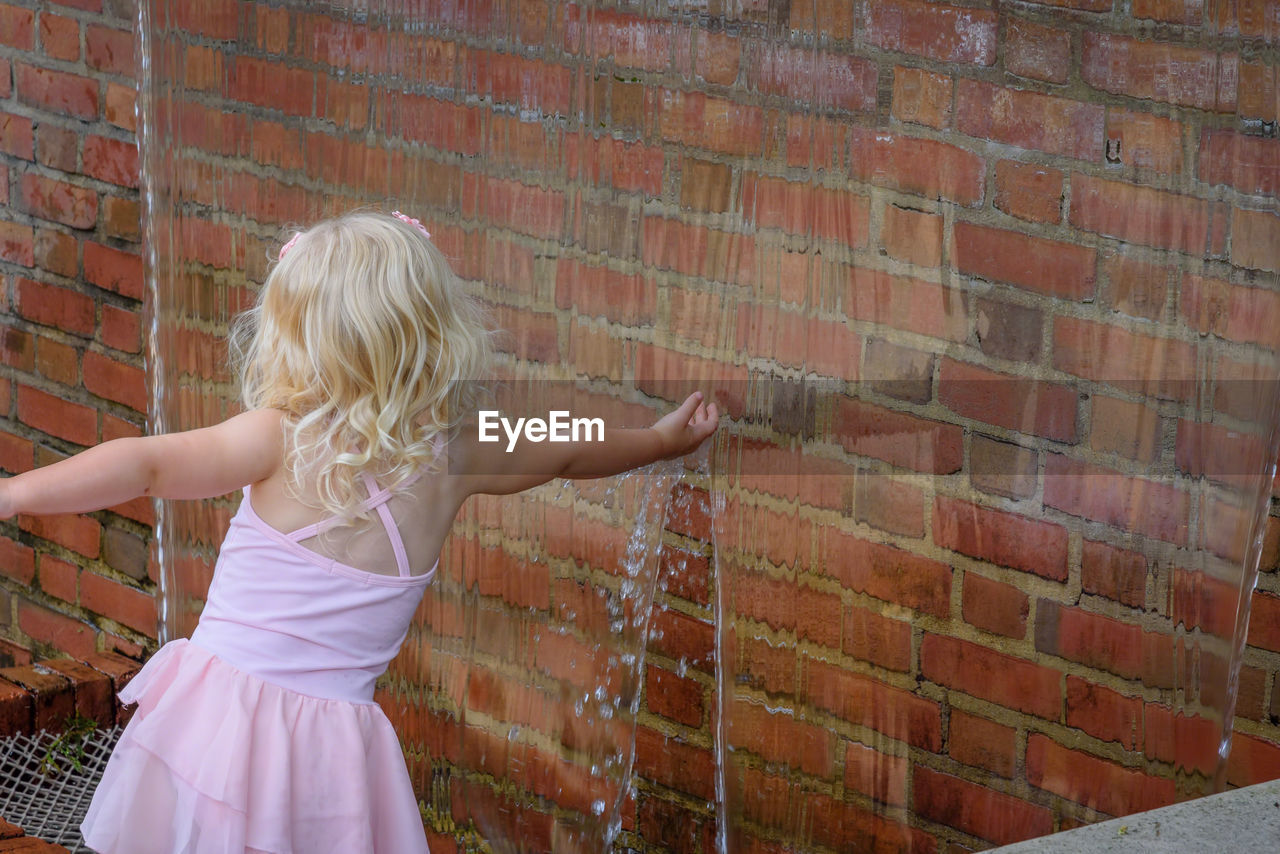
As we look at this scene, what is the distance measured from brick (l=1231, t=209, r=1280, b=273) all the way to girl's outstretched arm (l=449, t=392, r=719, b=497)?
1.64ft

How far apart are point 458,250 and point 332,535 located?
0.32 meters

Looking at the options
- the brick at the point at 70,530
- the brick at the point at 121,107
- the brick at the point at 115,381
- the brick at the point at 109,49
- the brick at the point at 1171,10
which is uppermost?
the brick at the point at 1171,10

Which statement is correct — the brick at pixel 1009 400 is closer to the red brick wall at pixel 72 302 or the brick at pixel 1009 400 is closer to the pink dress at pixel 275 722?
the pink dress at pixel 275 722

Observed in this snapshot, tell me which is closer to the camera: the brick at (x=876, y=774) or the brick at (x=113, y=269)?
the brick at (x=876, y=774)

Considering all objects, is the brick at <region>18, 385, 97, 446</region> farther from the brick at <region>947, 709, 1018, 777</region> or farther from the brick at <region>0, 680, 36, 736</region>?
the brick at <region>947, 709, 1018, 777</region>

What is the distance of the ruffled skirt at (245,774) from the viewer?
1.42 metres

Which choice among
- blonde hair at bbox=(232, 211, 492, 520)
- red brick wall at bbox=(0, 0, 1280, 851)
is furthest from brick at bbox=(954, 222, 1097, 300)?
blonde hair at bbox=(232, 211, 492, 520)

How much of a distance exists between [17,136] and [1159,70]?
1789 millimetres

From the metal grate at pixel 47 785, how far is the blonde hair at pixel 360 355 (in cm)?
74

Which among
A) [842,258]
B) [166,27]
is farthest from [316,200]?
[842,258]

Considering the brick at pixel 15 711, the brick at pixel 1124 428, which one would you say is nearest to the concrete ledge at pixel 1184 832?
the brick at pixel 1124 428

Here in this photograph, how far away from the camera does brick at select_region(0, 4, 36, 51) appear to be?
7.17 feet

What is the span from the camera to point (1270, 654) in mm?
1379

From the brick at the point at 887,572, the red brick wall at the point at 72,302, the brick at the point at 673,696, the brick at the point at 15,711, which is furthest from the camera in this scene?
the red brick wall at the point at 72,302
